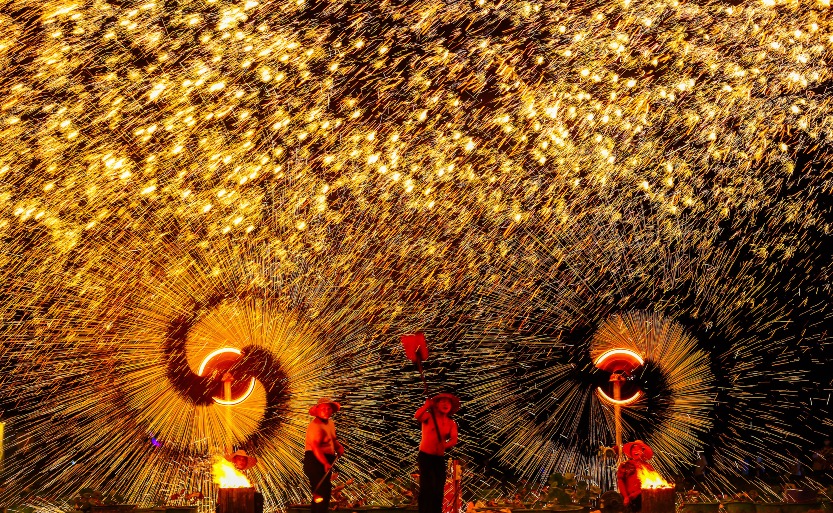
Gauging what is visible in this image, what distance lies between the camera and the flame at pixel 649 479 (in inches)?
441

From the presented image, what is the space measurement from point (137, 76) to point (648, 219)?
25.0ft

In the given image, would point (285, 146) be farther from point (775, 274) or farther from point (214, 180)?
point (775, 274)

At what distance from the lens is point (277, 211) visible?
14.4m

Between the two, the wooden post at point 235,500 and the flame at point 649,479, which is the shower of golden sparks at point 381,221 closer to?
the wooden post at point 235,500

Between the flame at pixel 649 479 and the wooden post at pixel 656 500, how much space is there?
141mm

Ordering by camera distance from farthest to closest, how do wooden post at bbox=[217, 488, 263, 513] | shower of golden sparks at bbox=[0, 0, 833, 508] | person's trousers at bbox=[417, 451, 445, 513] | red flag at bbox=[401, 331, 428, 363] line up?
shower of golden sparks at bbox=[0, 0, 833, 508] → red flag at bbox=[401, 331, 428, 363] → wooden post at bbox=[217, 488, 263, 513] → person's trousers at bbox=[417, 451, 445, 513]

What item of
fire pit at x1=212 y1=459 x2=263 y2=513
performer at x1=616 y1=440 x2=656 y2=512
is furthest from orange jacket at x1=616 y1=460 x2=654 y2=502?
fire pit at x1=212 y1=459 x2=263 y2=513

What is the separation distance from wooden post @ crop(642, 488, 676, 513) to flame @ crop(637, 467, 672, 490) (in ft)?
0.46

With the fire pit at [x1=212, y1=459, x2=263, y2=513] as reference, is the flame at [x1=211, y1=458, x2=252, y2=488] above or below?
above

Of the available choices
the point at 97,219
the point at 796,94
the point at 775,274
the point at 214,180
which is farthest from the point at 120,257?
the point at 775,274

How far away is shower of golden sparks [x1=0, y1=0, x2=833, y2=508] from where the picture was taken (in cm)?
1227

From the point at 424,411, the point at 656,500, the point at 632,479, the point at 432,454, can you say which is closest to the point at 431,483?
the point at 432,454

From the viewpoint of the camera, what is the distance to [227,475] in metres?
11.1

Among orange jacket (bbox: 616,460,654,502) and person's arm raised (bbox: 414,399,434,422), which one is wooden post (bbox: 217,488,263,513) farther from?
orange jacket (bbox: 616,460,654,502)
